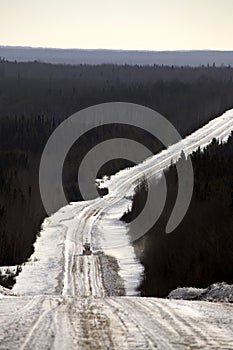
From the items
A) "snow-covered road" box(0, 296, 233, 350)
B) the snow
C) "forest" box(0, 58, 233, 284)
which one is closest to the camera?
"snow-covered road" box(0, 296, 233, 350)

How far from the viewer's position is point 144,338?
8.23 m

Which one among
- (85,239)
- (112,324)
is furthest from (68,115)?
(112,324)

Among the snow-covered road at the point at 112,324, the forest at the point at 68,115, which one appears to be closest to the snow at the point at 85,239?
the forest at the point at 68,115

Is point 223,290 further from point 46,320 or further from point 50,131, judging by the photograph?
point 50,131

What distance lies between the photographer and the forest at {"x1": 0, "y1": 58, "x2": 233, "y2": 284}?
123 ft

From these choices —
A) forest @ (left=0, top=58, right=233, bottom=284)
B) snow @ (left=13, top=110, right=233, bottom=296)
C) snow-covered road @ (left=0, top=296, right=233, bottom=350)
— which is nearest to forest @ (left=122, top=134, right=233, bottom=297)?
forest @ (left=0, top=58, right=233, bottom=284)

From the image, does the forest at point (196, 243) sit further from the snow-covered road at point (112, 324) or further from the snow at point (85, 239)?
the snow-covered road at point (112, 324)

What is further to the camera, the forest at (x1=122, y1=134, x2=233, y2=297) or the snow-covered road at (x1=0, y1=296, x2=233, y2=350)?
the forest at (x1=122, y1=134, x2=233, y2=297)

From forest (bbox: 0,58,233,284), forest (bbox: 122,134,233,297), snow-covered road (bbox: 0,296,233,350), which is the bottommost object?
snow-covered road (bbox: 0,296,233,350)

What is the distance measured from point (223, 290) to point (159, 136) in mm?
73157

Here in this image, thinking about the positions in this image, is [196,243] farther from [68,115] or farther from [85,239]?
[68,115]

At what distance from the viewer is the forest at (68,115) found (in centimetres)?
3762

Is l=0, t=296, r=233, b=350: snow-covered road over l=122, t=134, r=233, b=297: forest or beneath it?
beneath

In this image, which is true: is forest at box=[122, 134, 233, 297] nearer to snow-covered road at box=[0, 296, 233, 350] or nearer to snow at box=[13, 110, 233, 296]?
snow at box=[13, 110, 233, 296]
